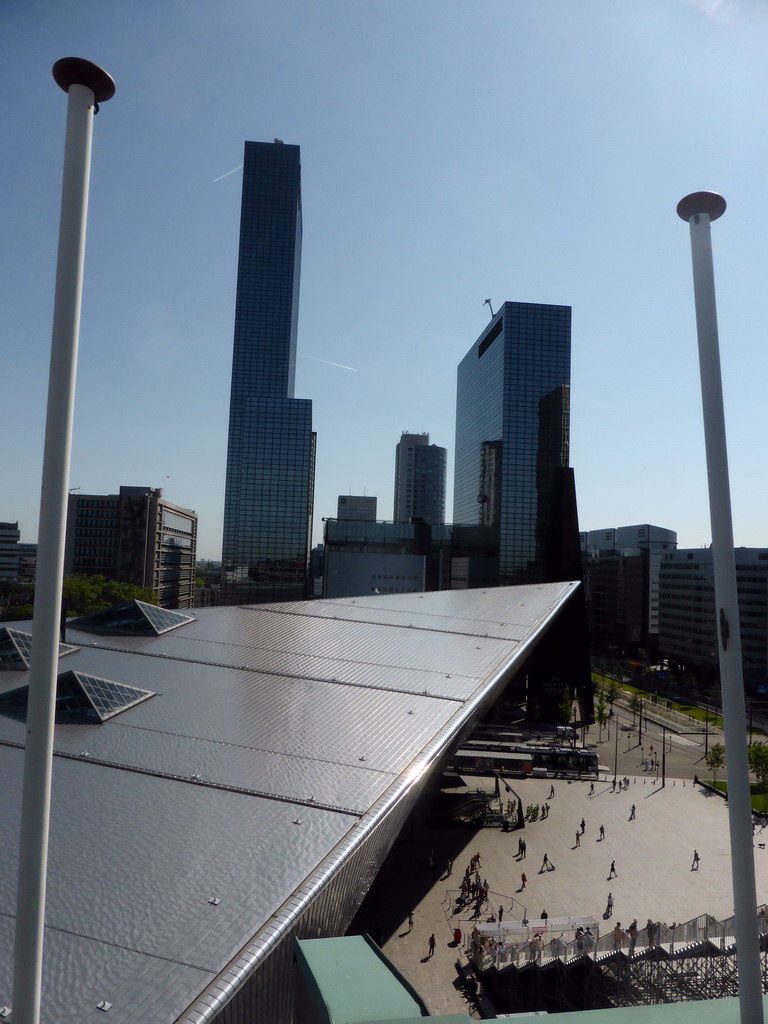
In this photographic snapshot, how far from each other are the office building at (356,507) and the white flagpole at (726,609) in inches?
6431

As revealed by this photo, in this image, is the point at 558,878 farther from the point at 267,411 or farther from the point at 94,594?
the point at 267,411

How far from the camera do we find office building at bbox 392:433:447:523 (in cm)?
19188

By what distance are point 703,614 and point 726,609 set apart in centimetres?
7459

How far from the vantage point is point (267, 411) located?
4067 inches

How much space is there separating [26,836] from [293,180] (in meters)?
148

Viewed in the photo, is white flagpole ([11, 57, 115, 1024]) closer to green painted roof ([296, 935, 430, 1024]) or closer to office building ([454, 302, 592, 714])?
green painted roof ([296, 935, 430, 1024])

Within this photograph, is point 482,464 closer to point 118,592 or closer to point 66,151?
point 118,592

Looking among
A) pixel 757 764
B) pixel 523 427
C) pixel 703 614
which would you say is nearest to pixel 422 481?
pixel 523 427

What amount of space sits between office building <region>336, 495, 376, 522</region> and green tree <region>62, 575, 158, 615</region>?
108 meters

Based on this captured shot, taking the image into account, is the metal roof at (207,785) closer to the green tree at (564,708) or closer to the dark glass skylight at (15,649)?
the dark glass skylight at (15,649)

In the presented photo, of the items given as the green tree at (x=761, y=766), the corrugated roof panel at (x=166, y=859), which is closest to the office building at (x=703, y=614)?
the green tree at (x=761, y=766)

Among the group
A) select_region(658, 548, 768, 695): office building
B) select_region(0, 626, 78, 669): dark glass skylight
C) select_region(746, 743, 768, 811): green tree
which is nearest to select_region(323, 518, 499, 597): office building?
select_region(658, 548, 768, 695): office building

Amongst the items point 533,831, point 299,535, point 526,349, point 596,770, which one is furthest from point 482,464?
point 533,831

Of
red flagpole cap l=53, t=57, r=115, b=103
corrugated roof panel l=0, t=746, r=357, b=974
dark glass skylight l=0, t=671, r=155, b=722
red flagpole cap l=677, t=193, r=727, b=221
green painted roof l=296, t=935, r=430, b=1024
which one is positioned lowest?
green painted roof l=296, t=935, r=430, b=1024
